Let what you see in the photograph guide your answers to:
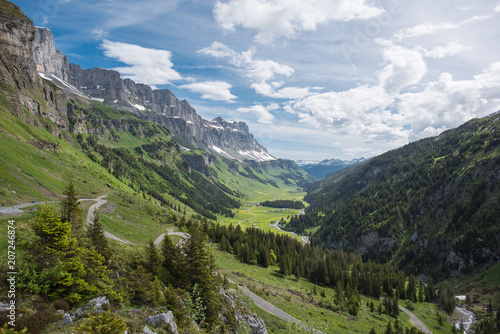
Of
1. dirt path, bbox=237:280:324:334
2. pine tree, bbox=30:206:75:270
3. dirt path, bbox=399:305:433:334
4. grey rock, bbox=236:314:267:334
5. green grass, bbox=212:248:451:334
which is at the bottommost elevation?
dirt path, bbox=399:305:433:334

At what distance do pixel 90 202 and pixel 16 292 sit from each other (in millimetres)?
55422

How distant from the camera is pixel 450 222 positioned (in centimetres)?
13588

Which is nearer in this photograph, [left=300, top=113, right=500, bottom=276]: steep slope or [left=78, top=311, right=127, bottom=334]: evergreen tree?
[left=78, top=311, right=127, bottom=334]: evergreen tree

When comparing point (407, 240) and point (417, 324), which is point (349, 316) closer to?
point (417, 324)

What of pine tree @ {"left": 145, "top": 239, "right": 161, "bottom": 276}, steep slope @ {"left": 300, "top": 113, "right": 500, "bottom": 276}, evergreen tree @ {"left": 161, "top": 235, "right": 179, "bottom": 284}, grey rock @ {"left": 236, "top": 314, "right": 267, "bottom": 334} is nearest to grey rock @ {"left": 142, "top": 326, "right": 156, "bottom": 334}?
pine tree @ {"left": 145, "top": 239, "right": 161, "bottom": 276}

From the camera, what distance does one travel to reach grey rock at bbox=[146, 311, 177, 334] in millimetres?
22566

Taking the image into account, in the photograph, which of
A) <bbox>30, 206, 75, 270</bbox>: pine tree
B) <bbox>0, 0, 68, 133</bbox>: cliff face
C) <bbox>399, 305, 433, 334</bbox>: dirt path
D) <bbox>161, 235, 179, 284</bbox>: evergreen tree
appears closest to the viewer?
<bbox>30, 206, 75, 270</bbox>: pine tree

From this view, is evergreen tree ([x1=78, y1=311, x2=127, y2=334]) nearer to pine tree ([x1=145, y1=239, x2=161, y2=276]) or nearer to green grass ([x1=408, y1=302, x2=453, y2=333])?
pine tree ([x1=145, y1=239, x2=161, y2=276])

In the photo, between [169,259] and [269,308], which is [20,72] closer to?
[169,259]

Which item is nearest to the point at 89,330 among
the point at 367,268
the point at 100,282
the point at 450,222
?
Result: the point at 100,282

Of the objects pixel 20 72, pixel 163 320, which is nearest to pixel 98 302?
pixel 163 320

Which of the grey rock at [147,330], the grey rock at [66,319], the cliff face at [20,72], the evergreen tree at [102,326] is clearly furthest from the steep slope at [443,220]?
the cliff face at [20,72]

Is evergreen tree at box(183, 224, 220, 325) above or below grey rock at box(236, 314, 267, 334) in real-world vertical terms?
above

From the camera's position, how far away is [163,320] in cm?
2311
